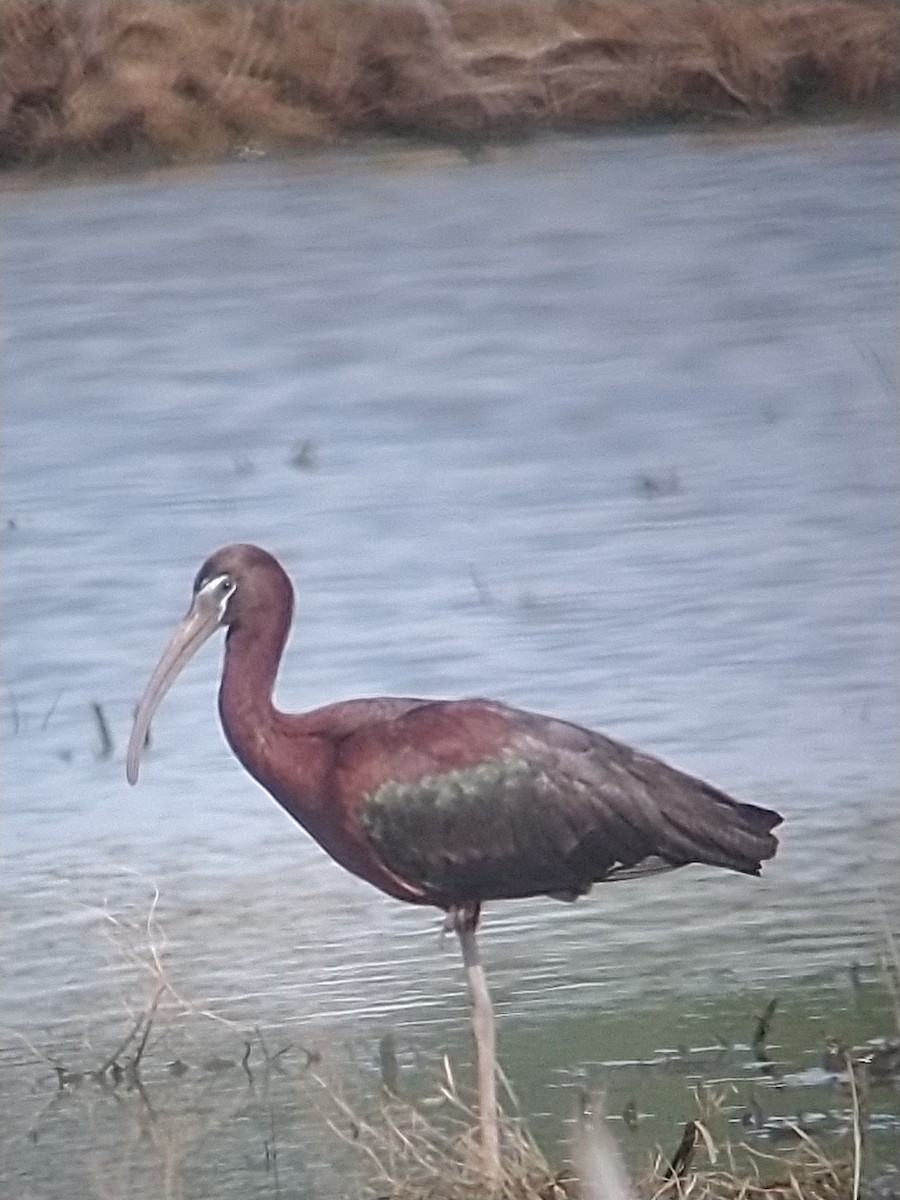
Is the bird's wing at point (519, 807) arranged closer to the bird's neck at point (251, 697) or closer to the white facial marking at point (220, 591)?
the bird's neck at point (251, 697)

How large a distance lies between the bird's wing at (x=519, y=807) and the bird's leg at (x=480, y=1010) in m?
0.03

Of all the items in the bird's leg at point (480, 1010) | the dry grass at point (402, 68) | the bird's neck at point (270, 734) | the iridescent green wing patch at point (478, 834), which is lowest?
the bird's leg at point (480, 1010)

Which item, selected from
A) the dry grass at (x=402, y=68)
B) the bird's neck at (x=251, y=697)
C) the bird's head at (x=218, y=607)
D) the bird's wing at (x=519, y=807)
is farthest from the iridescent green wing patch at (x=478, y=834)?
the dry grass at (x=402, y=68)

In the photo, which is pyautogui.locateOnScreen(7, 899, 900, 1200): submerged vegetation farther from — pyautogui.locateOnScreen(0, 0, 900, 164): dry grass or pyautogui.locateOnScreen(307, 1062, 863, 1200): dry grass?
pyautogui.locateOnScreen(0, 0, 900, 164): dry grass

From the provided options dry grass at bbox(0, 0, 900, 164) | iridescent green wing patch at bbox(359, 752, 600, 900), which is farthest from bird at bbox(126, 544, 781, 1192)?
dry grass at bbox(0, 0, 900, 164)

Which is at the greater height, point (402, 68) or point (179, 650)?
point (402, 68)

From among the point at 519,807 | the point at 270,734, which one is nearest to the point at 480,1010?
the point at 519,807

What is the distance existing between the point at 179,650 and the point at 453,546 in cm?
34

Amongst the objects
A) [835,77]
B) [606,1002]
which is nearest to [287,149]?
[835,77]

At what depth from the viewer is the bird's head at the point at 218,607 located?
2551 mm

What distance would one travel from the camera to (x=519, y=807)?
2.54 m

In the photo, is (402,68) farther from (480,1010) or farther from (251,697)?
(480,1010)

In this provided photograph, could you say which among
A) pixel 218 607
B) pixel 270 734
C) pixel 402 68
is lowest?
pixel 270 734

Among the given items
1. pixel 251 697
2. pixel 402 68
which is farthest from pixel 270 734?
A: pixel 402 68
